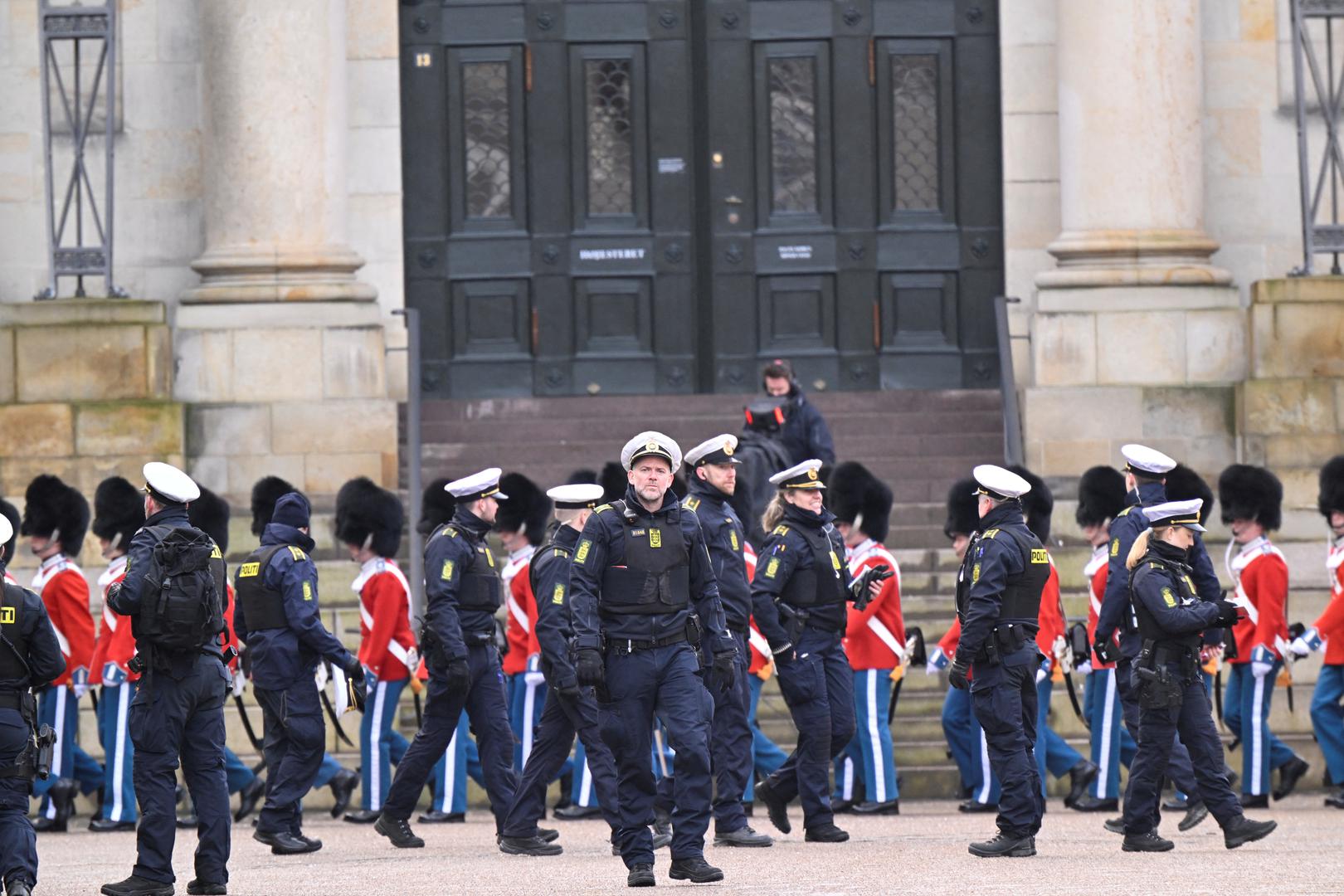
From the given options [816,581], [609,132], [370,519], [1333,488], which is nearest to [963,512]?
[816,581]

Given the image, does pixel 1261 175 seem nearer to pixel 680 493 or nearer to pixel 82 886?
pixel 680 493

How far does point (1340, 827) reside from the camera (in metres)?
Answer: 13.7

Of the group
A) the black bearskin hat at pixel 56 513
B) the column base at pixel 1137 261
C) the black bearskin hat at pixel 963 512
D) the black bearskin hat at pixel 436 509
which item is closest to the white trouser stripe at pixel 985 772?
the black bearskin hat at pixel 963 512

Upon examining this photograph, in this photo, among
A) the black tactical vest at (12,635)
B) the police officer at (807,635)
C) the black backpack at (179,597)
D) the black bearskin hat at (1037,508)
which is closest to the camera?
the black tactical vest at (12,635)

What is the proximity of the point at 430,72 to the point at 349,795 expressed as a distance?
6833 mm

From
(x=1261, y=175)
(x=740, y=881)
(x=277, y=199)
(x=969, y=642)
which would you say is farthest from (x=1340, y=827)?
(x=277, y=199)

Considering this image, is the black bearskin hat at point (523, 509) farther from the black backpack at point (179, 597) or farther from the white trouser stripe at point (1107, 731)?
the black backpack at point (179, 597)

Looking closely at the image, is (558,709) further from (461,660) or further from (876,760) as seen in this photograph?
(876,760)

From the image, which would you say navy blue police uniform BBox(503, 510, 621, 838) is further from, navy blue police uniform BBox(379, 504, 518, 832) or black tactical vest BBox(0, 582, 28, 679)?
black tactical vest BBox(0, 582, 28, 679)

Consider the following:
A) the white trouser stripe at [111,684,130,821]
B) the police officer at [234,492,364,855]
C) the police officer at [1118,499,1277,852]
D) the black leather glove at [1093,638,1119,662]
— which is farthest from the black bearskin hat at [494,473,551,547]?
the police officer at [1118,499,1277,852]

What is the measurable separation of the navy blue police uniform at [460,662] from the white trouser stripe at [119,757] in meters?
2.12

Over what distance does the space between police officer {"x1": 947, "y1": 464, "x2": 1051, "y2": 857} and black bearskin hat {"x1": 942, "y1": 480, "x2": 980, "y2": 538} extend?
6.88 ft

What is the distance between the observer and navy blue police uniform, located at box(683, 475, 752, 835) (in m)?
13.1

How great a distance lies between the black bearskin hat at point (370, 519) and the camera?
48.6 feet
